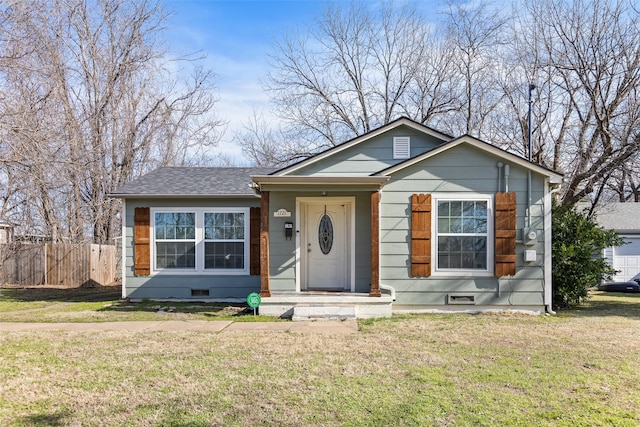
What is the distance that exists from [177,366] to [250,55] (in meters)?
14.6

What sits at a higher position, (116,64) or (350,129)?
(116,64)

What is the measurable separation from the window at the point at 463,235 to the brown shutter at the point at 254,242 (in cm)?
411

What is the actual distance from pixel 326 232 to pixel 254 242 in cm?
188

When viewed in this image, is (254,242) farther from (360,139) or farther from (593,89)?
(593,89)

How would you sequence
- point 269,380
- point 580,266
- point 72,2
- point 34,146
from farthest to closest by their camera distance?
point 72,2 → point 580,266 → point 34,146 → point 269,380

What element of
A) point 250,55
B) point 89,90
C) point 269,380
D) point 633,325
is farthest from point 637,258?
point 89,90

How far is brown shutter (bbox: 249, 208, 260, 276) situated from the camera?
33.7 ft

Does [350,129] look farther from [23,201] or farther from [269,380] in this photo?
[269,380]

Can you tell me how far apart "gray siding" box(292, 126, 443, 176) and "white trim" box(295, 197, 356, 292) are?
0.72 m

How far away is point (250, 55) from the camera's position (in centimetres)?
1711

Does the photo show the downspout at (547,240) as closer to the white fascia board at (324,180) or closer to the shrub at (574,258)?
the shrub at (574,258)

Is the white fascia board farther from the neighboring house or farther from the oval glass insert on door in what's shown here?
the neighboring house

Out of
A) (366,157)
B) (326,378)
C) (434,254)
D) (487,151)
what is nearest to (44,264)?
(366,157)

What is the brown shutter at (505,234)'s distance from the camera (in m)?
8.48
